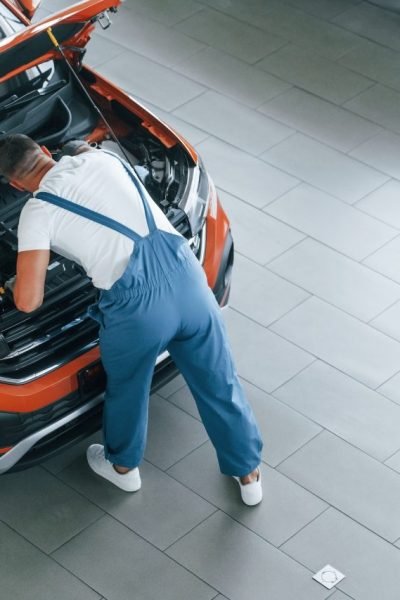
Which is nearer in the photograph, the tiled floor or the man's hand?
the man's hand

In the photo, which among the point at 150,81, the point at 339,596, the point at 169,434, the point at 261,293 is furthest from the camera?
the point at 150,81

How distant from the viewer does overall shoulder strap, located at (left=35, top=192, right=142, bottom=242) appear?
3.74 metres

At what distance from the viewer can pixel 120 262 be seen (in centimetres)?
378

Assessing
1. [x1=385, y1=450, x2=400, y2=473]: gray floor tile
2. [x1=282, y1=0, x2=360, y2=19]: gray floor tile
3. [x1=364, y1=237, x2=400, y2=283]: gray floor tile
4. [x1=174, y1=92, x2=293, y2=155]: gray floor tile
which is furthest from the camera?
[x1=282, y1=0, x2=360, y2=19]: gray floor tile

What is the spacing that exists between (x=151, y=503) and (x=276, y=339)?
982 millimetres

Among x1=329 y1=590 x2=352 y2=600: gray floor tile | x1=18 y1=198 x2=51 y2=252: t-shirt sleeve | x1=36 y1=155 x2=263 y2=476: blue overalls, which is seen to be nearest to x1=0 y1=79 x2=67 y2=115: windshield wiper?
x1=36 y1=155 x2=263 y2=476: blue overalls

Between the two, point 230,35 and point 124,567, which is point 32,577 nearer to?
point 124,567

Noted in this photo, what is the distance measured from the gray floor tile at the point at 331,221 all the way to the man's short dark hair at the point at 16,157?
77.1 inches

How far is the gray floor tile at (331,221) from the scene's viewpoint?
5449 mm

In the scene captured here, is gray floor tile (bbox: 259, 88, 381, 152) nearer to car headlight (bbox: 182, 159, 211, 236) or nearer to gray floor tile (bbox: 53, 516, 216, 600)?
car headlight (bbox: 182, 159, 211, 236)

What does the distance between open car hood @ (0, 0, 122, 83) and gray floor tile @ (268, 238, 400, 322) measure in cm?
157

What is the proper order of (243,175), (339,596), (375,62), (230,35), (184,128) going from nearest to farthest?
(339,596) < (243,175) < (184,128) < (375,62) < (230,35)

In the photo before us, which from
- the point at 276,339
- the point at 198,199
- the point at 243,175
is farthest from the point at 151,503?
the point at 243,175

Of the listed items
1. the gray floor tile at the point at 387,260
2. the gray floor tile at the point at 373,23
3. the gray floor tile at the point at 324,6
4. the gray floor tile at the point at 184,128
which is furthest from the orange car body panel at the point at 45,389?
the gray floor tile at the point at 324,6
